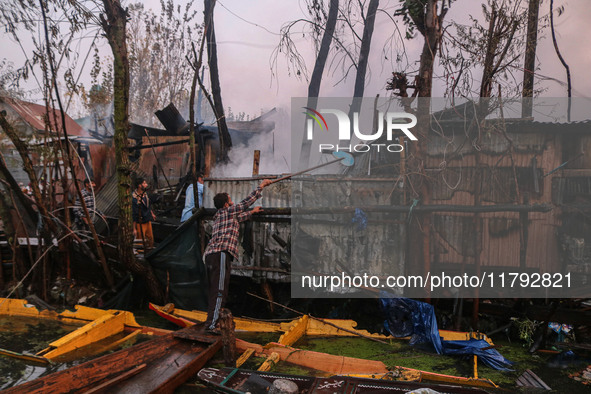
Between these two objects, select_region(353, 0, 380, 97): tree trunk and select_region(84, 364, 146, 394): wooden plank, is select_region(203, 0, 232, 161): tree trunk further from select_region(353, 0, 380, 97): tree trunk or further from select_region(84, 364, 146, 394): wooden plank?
select_region(84, 364, 146, 394): wooden plank

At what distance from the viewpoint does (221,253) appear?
18.8 ft

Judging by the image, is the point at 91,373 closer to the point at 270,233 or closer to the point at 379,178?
the point at 270,233

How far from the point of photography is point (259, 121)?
1484cm

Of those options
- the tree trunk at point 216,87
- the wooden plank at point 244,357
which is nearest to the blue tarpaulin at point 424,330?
the wooden plank at point 244,357

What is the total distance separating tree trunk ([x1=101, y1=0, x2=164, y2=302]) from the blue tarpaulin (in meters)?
3.93

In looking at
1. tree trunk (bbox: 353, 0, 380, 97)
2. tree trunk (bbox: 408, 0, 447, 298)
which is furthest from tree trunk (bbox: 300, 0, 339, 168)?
tree trunk (bbox: 408, 0, 447, 298)

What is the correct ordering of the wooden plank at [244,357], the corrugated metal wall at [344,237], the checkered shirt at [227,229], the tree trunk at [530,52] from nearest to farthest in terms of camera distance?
the wooden plank at [244,357] < the checkered shirt at [227,229] < the corrugated metal wall at [344,237] < the tree trunk at [530,52]

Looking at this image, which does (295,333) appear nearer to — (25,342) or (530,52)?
(25,342)

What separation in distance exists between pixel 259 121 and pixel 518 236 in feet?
Answer: 32.3

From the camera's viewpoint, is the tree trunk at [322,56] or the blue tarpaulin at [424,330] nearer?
the blue tarpaulin at [424,330]

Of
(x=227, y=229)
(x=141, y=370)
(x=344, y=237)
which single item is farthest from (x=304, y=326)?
(x=141, y=370)

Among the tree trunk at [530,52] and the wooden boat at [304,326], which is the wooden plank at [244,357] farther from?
the tree trunk at [530,52]

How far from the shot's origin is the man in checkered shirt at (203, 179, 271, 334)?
18.3 feet

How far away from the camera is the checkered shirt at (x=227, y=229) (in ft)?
18.8
